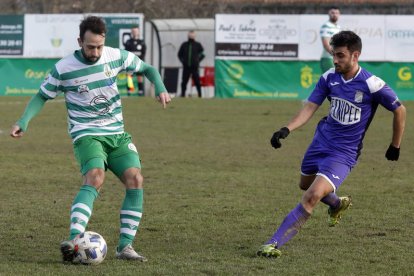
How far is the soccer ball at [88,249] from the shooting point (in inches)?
261

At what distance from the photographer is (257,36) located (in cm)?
2652

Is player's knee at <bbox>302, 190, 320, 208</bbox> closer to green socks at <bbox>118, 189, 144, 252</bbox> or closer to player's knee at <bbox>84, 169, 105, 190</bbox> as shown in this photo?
green socks at <bbox>118, 189, 144, 252</bbox>

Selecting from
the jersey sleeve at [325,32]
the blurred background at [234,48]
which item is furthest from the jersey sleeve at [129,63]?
the blurred background at [234,48]

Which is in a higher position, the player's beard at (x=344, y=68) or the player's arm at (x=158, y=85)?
the player's beard at (x=344, y=68)

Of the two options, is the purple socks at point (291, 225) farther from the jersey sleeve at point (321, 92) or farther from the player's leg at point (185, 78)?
the player's leg at point (185, 78)

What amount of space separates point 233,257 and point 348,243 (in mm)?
1104

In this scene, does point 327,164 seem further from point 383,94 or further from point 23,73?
point 23,73

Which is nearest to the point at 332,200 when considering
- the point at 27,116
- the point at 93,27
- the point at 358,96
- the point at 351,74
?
the point at 358,96

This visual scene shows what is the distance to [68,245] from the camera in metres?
6.61

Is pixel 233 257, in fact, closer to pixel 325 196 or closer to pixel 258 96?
pixel 325 196

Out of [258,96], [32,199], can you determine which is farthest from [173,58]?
[32,199]

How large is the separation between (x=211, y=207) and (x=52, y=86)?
284 cm

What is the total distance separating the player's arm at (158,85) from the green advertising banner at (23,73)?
20.2m

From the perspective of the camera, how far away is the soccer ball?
21.7 ft
